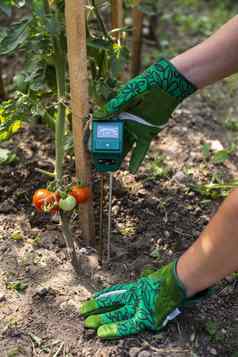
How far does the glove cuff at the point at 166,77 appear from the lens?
1545 mm

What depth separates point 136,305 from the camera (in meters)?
1.54

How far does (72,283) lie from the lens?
1663 mm

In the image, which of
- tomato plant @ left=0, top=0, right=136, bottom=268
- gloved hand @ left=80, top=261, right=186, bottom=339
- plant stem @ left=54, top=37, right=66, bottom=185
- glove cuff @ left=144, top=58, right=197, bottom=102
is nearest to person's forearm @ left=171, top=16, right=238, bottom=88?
glove cuff @ left=144, top=58, right=197, bottom=102

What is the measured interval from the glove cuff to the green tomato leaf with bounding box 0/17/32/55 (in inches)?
13.9

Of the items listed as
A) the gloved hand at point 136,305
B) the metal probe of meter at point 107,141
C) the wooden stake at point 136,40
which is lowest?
the gloved hand at point 136,305

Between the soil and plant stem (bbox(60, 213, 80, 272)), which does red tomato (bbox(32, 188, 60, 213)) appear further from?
the soil

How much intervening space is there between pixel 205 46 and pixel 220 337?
0.81 metres

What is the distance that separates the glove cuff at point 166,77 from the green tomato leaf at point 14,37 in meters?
0.35

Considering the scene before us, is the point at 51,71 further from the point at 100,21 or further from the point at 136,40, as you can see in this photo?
the point at 136,40

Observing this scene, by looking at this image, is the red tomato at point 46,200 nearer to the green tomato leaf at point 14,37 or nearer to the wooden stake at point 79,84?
the wooden stake at point 79,84

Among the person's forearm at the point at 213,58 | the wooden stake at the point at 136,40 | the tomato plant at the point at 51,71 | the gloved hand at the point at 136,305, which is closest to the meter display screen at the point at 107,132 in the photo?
the tomato plant at the point at 51,71

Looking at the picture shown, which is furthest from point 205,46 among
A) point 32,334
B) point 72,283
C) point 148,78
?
point 32,334

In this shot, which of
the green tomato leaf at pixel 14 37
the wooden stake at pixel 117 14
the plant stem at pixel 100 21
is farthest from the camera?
the wooden stake at pixel 117 14

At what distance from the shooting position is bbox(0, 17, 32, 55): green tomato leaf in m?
1.48
